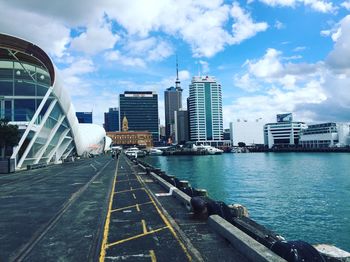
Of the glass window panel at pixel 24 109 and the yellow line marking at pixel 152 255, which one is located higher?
the glass window panel at pixel 24 109

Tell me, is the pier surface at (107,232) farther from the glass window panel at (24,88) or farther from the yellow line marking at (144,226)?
the glass window panel at (24,88)

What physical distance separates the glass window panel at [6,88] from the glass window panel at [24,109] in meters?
2.29

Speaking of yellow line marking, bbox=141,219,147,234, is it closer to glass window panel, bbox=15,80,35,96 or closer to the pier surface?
the pier surface

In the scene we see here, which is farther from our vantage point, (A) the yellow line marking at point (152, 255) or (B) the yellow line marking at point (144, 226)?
(B) the yellow line marking at point (144, 226)

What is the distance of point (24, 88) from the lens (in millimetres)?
66188

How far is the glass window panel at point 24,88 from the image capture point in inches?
2589

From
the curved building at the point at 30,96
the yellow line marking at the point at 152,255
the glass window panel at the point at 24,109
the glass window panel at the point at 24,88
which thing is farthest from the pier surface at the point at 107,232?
the glass window panel at the point at 24,88

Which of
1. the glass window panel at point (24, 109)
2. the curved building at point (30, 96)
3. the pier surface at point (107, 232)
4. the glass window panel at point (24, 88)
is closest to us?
the pier surface at point (107, 232)

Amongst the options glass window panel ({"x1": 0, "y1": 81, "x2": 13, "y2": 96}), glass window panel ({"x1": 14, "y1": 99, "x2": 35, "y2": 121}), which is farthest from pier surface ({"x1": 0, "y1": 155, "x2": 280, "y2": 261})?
glass window panel ({"x1": 0, "y1": 81, "x2": 13, "y2": 96})

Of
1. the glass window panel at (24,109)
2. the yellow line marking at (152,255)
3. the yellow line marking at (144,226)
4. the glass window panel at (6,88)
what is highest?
the glass window panel at (6,88)

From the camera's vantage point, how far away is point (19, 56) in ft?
215

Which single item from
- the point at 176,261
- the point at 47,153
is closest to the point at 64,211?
the point at 176,261

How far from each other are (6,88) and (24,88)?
3209 millimetres

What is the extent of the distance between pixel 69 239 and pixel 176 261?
503cm
